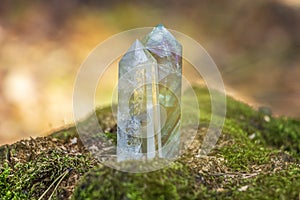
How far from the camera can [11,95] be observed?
5.42 metres

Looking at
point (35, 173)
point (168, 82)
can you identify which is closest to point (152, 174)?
point (168, 82)

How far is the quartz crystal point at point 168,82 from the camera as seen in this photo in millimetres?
2033

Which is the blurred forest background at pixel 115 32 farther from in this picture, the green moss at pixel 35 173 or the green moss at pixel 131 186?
the green moss at pixel 131 186

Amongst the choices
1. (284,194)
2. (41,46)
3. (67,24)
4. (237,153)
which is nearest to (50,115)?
(41,46)

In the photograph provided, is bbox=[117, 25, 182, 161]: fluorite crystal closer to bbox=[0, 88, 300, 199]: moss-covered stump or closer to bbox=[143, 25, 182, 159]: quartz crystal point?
bbox=[143, 25, 182, 159]: quartz crystal point

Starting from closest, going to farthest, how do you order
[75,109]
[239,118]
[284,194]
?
1. [284,194]
2. [75,109]
3. [239,118]

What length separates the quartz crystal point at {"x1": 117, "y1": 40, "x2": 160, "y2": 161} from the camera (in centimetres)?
192

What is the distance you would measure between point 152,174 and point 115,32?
4.58m

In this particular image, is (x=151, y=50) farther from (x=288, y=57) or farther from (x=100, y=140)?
(x=288, y=57)

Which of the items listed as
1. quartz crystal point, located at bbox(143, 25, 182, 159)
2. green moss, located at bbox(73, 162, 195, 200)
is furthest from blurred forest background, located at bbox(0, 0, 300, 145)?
green moss, located at bbox(73, 162, 195, 200)

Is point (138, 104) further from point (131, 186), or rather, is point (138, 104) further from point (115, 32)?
point (115, 32)

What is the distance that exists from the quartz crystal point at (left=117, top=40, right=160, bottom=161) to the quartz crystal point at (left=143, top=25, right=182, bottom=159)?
92mm

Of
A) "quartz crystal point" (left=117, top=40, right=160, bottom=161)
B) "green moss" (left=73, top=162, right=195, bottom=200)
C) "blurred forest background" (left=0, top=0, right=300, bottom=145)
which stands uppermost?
"blurred forest background" (left=0, top=0, right=300, bottom=145)

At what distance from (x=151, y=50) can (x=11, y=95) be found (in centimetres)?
376
